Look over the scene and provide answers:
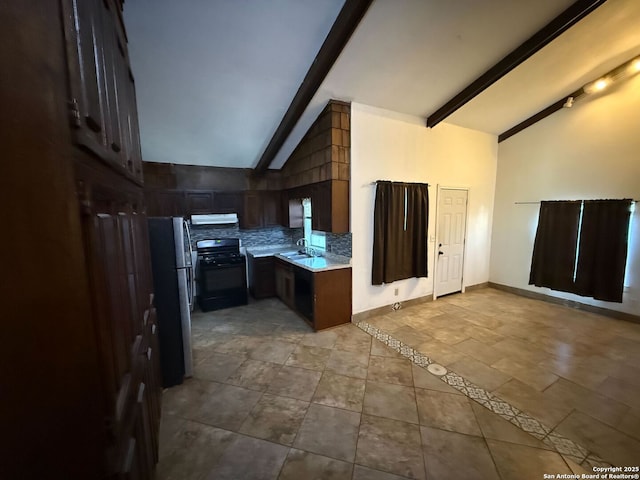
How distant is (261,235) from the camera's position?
5.48 meters

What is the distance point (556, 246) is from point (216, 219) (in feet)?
19.7

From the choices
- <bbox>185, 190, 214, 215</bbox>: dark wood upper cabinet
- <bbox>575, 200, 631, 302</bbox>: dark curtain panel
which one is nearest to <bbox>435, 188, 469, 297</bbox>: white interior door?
<bbox>575, 200, 631, 302</bbox>: dark curtain panel

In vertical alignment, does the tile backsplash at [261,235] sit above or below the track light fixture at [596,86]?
below

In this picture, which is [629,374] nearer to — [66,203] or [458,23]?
[458,23]

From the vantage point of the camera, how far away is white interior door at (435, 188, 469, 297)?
4531 mm

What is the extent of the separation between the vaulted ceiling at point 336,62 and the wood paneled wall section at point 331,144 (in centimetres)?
15

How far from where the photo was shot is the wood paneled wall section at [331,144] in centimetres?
337

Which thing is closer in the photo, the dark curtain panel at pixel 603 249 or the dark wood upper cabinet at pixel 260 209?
the dark curtain panel at pixel 603 249

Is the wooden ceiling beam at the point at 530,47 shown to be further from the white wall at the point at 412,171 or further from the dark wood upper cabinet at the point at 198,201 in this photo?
the dark wood upper cabinet at the point at 198,201

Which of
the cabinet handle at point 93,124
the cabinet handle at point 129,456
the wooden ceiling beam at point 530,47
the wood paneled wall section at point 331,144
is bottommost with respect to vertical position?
the cabinet handle at point 129,456

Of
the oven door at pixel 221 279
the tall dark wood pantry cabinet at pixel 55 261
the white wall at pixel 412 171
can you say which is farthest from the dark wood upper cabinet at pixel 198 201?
the tall dark wood pantry cabinet at pixel 55 261

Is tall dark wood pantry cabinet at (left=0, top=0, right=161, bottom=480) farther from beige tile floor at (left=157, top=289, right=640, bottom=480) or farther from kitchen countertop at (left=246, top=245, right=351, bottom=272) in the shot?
kitchen countertop at (left=246, top=245, right=351, bottom=272)

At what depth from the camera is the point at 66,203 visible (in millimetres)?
602

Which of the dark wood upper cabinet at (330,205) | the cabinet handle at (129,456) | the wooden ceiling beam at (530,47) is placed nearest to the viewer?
the cabinet handle at (129,456)
